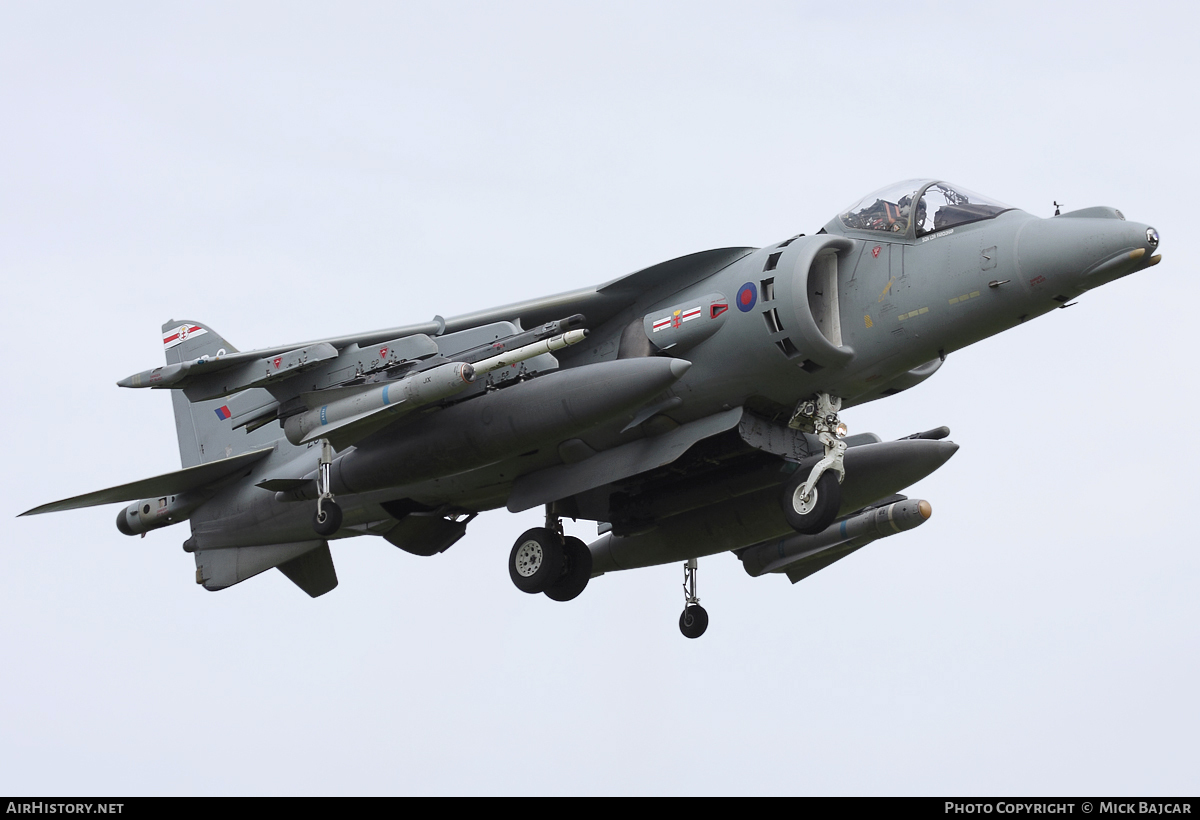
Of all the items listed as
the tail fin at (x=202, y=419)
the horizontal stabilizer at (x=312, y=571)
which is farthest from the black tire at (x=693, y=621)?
the tail fin at (x=202, y=419)

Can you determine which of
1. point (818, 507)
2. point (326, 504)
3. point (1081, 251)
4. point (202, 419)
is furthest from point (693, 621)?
point (1081, 251)

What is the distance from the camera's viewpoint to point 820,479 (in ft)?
55.5

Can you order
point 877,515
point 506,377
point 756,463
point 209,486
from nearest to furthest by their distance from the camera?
point 506,377 → point 756,463 → point 877,515 → point 209,486

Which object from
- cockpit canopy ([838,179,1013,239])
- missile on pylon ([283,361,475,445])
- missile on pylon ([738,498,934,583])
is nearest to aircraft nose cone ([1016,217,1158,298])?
cockpit canopy ([838,179,1013,239])

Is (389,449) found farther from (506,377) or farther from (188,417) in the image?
(188,417)

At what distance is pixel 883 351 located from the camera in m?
16.6

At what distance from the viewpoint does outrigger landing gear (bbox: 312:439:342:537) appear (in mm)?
17422

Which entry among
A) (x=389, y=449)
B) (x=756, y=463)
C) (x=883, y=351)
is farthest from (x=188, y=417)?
(x=883, y=351)

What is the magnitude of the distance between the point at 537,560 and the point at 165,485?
203 inches

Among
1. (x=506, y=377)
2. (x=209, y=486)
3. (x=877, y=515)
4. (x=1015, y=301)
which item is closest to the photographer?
(x=1015, y=301)

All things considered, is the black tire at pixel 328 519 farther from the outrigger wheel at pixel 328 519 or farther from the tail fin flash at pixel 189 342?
the tail fin flash at pixel 189 342

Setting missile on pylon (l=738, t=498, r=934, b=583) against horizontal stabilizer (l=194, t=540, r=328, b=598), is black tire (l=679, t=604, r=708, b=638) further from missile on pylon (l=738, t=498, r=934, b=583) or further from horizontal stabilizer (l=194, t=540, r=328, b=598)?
horizontal stabilizer (l=194, t=540, r=328, b=598)

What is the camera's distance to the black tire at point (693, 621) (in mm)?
21156

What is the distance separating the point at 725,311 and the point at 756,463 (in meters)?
2.36
